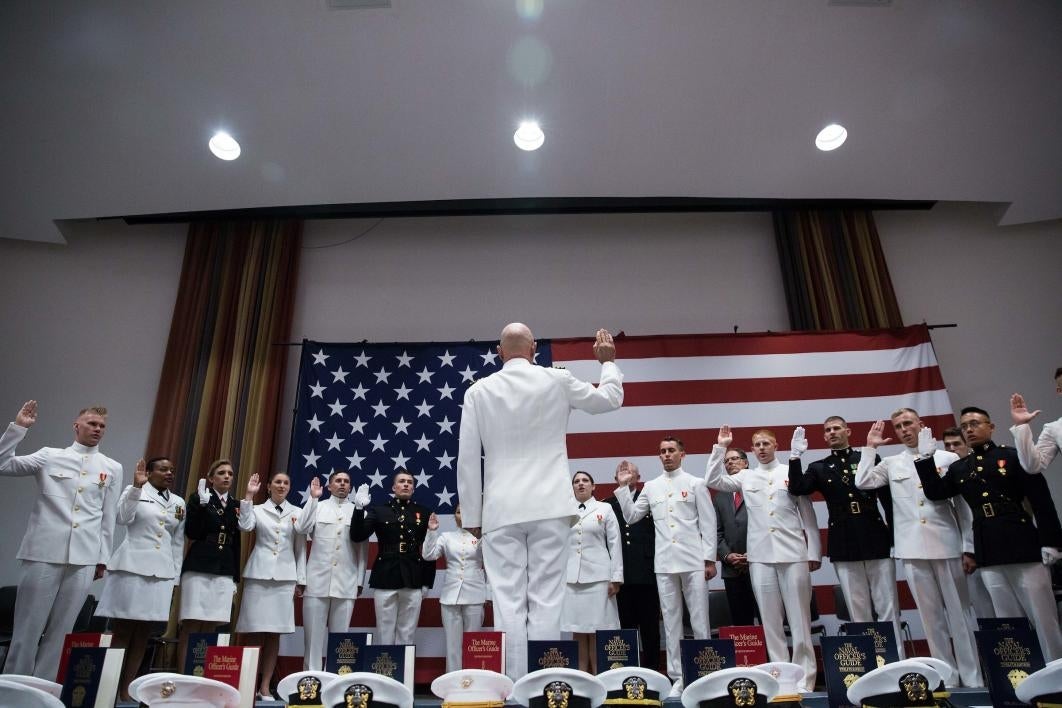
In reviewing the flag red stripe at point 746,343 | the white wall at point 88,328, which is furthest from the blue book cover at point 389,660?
the white wall at point 88,328

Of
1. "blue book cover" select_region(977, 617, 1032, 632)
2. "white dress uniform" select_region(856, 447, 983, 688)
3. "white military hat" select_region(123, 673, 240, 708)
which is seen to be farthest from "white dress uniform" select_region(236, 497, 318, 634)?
"blue book cover" select_region(977, 617, 1032, 632)

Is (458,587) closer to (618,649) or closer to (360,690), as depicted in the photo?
(618,649)

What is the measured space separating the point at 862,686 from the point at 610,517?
10.7 feet

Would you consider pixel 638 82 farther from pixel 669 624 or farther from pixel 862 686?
pixel 862 686

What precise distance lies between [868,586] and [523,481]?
3116 mm

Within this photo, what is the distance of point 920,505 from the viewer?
468 centimetres

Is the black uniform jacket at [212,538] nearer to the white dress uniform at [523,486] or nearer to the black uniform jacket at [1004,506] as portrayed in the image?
the white dress uniform at [523,486]

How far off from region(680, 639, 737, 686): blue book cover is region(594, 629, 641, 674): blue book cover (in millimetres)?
189

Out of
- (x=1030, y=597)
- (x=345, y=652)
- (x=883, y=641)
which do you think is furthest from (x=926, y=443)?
(x=345, y=652)

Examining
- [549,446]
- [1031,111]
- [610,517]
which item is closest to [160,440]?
[610,517]

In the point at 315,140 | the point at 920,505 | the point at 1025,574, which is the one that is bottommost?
the point at 1025,574

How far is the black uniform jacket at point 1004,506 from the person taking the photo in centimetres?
412

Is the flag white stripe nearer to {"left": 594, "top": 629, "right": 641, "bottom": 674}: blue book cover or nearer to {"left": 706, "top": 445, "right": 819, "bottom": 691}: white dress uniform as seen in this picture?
{"left": 706, "top": 445, "right": 819, "bottom": 691}: white dress uniform

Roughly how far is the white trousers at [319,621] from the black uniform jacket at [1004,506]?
14.1 feet
